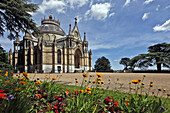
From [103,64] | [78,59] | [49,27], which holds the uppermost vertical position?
[49,27]

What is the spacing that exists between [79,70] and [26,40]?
22956 mm

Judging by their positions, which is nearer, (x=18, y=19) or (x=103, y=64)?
(x=18, y=19)

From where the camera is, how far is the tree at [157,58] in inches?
1233

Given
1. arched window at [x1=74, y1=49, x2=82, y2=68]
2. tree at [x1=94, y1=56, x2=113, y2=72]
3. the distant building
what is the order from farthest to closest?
tree at [x1=94, y1=56, x2=113, y2=72], arched window at [x1=74, y1=49, x2=82, y2=68], the distant building

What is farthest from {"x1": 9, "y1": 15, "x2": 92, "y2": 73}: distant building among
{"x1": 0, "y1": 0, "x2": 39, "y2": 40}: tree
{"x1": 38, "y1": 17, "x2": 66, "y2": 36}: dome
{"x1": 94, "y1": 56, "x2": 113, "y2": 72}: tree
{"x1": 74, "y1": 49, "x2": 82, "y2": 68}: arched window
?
{"x1": 0, "y1": 0, "x2": 39, "y2": 40}: tree

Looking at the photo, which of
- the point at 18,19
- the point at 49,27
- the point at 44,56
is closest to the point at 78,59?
the point at 44,56

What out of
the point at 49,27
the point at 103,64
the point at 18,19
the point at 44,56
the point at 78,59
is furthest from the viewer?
the point at 103,64

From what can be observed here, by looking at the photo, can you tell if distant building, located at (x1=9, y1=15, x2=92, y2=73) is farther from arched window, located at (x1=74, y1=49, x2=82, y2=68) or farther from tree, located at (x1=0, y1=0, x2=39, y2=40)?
tree, located at (x1=0, y1=0, x2=39, y2=40)

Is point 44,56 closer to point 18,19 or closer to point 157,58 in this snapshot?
point 18,19

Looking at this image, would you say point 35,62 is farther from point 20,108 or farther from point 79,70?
point 20,108

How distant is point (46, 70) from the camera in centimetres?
2938

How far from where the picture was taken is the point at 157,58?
108 feet

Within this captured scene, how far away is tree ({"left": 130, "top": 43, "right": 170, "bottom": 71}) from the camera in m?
31.3

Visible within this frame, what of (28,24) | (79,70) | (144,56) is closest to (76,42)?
(79,70)
